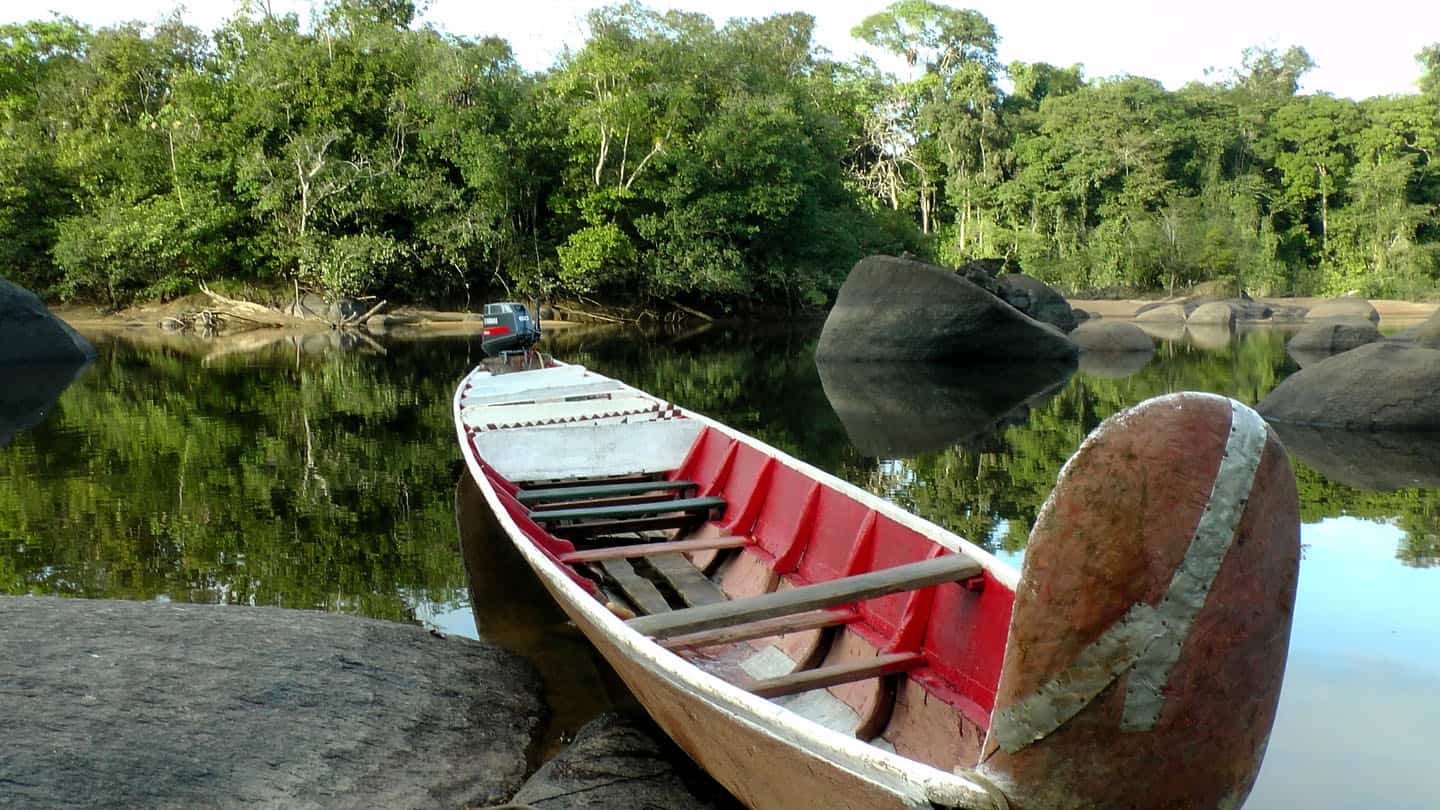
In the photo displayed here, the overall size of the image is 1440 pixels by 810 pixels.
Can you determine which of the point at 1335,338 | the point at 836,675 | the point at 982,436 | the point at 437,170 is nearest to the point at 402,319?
the point at 437,170

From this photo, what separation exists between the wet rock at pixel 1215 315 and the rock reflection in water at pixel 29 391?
27334 mm

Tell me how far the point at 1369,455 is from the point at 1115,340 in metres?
12.5

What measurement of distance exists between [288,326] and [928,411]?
22274mm

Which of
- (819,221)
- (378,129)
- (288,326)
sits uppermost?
(378,129)

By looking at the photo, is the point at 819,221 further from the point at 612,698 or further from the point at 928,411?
the point at 612,698

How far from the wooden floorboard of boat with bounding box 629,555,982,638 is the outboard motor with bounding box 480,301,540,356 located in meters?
10.1

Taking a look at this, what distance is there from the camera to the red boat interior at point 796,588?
3.38 m

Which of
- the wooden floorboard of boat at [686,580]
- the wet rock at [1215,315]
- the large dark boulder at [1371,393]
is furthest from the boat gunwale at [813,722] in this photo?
the wet rock at [1215,315]

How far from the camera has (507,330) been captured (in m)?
13.4

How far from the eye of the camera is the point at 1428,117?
41000 millimetres

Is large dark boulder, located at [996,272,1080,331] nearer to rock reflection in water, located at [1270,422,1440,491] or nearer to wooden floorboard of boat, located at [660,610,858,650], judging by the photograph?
rock reflection in water, located at [1270,422,1440,491]

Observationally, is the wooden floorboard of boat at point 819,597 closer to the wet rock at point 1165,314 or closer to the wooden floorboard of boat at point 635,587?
the wooden floorboard of boat at point 635,587

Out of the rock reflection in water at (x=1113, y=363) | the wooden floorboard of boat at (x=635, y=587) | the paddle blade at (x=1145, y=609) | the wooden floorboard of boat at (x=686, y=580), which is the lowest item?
the rock reflection in water at (x=1113, y=363)

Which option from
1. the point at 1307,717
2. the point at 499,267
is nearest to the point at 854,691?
the point at 1307,717
